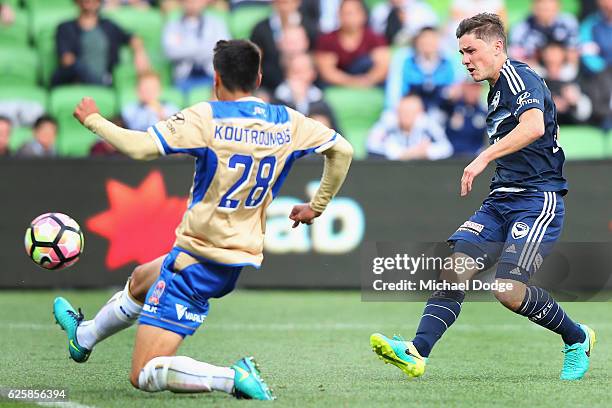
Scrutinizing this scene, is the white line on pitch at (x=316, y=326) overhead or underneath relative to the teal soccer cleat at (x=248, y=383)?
underneath

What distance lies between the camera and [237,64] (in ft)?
17.8

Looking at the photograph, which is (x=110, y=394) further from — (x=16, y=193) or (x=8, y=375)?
(x=16, y=193)

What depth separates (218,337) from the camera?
340 inches

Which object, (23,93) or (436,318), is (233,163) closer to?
(436,318)

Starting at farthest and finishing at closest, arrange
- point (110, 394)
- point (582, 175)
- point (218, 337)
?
point (582, 175) → point (218, 337) → point (110, 394)

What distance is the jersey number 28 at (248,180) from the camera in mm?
5453

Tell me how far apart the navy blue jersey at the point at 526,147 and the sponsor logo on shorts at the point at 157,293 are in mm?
2197

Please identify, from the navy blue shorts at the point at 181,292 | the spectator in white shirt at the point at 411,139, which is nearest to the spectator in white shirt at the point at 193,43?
the spectator in white shirt at the point at 411,139

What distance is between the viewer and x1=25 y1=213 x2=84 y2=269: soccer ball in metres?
6.80

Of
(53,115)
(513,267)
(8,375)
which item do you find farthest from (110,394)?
(53,115)

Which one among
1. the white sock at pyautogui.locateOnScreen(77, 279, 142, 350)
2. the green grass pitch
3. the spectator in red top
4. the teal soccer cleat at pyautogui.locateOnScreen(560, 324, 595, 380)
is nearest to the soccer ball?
the green grass pitch

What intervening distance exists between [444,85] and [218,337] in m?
6.28

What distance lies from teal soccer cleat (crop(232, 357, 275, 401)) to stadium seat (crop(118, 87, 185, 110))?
8.95 metres

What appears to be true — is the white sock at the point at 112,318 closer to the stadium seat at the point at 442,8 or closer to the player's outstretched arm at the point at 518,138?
the player's outstretched arm at the point at 518,138
